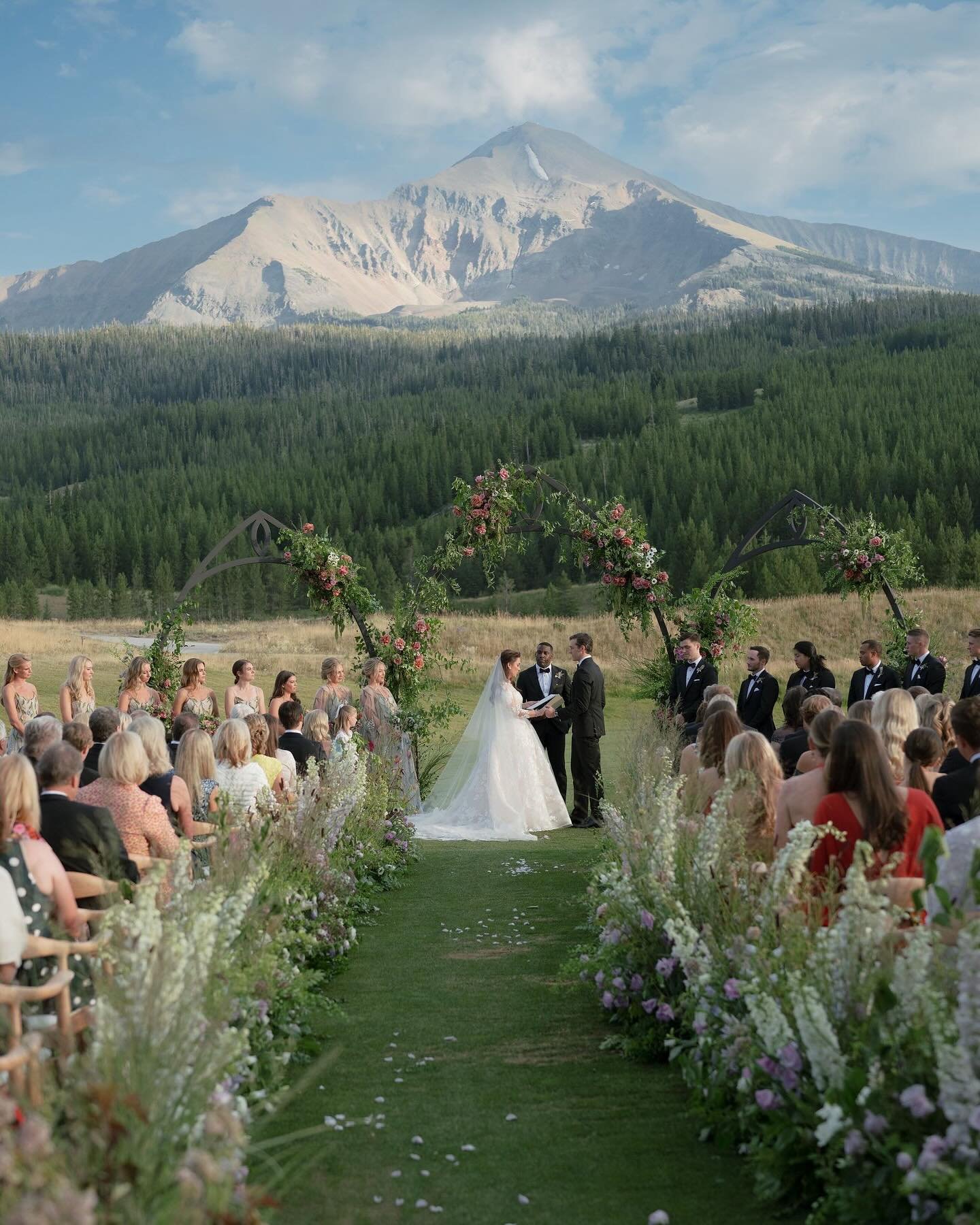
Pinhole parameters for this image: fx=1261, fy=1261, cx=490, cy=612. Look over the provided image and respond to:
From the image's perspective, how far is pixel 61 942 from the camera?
4.57m

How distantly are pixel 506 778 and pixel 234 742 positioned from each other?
717 cm

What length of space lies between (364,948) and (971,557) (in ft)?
276

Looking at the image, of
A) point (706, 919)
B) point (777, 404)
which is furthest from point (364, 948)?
point (777, 404)

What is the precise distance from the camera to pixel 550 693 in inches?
604

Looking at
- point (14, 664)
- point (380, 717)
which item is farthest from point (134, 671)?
point (380, 717)

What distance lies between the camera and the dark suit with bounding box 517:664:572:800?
1523 cm

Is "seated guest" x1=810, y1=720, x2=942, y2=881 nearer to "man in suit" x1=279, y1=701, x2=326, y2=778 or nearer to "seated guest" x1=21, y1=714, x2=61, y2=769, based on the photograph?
"seated guest" x1=21, y1=714, x2=61, y2=769

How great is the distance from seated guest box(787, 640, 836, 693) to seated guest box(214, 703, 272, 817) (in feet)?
20.3

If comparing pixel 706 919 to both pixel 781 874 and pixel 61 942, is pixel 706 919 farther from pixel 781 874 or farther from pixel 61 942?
pixel 61 942

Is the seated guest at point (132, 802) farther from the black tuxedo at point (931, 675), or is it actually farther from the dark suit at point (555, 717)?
the dark suit at point (555, 717)

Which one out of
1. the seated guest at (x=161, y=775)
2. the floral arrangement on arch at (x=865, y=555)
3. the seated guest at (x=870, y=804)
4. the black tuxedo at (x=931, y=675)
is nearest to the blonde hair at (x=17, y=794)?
the seated guest at (x=161, y=775)

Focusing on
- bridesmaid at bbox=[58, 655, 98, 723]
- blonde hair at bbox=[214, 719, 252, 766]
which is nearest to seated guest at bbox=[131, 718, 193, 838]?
blonde hair at bbox=[214, 719, 252, 766]

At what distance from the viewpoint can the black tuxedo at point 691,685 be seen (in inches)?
557

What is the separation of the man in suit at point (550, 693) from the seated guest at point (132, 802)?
29.1 ft
